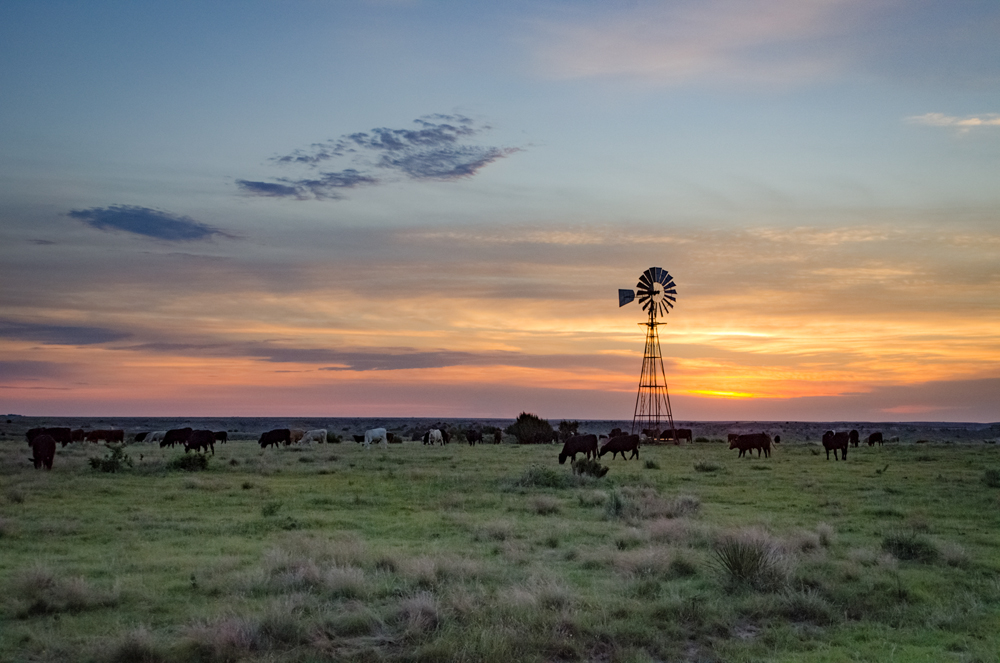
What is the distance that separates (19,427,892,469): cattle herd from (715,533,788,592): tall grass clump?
2301cm

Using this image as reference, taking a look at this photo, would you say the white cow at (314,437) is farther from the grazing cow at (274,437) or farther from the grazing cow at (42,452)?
the grazing cow at (42,452)

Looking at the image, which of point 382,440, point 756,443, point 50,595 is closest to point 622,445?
point 756,443

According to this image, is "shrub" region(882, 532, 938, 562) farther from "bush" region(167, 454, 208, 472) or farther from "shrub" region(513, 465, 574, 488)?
"bush" region(167, 454, 208, 472)

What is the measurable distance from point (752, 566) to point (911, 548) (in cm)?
451

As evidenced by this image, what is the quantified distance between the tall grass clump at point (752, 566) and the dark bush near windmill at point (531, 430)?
50.9 m

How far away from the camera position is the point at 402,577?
1189 centimetres

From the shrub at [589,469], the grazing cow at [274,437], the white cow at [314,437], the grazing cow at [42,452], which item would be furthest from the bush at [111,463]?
the white cow at [314,437]

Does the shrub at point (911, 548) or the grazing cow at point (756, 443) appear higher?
the grazing cow at point (756, 443)

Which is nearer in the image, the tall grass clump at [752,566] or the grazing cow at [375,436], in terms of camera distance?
the tall grass clump at [752,566]

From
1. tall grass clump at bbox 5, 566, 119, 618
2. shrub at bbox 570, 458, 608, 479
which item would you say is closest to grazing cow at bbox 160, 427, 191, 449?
shrub at bbox 570, 458, 608, 479

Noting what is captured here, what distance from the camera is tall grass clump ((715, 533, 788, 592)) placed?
1169cm

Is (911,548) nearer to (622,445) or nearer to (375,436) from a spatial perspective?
(622,445)

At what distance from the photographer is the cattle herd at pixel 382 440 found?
121 feet

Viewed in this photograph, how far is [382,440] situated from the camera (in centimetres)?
5391
